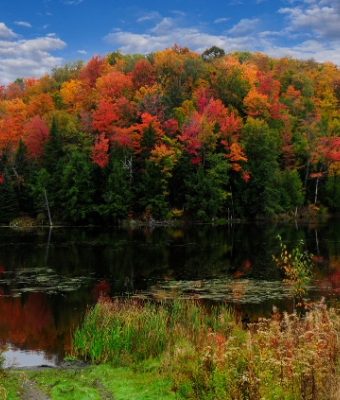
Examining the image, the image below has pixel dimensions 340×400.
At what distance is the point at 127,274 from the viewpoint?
26.1 metres

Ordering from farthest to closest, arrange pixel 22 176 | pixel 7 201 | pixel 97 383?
pixel 22 176 < pixel 7 201 < pixel 97 383

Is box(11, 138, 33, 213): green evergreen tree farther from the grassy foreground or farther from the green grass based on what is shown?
the green grass

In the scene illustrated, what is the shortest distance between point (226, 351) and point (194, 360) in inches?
69.9

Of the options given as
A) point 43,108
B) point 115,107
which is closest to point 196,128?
point 115,107

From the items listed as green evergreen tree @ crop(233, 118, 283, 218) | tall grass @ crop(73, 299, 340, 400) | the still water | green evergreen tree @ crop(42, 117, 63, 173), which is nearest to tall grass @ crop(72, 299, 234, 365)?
tall grass @ crop(73, 299, 340, 400)

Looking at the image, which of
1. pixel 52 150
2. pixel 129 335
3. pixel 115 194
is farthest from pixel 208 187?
pixel 129 335

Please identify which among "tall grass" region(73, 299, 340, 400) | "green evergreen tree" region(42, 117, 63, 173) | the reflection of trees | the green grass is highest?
"green evergreen tree" region(42, 117, 63, 173)

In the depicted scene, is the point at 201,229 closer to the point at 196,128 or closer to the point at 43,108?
the point at 196,128

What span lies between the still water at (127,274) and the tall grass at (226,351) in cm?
183

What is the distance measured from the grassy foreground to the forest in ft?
130

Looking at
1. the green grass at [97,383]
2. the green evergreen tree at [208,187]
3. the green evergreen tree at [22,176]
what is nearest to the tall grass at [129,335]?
the green grass at [97,383]

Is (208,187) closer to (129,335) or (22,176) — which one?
(22,176)

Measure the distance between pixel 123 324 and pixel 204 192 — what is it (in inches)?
1605

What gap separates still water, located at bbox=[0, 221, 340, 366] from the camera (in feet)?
54.9
